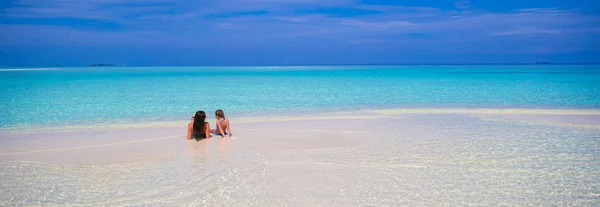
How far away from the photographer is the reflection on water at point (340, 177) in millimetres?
4855

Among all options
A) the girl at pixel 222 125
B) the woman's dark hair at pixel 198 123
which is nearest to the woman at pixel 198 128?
the woman's dark hair at pixel 198 123

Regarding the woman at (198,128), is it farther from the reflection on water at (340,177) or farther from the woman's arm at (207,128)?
the reflection on water at (340,177)

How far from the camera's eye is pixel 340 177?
18.6 ft

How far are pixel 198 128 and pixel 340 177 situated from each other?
12.3ft

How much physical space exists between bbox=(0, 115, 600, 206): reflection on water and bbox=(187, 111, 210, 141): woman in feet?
1.55

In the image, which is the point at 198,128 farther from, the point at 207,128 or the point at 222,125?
the point at 222,125

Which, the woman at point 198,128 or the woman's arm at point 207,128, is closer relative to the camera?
the woman at point 198,128

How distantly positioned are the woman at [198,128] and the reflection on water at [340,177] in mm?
473

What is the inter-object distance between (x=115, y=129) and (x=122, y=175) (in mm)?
4889

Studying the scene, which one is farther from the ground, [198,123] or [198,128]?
[198,123]

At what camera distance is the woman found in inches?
331

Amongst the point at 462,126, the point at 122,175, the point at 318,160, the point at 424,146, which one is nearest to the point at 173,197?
the point at 122,175

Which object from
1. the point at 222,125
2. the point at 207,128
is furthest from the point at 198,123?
the point at 222,125

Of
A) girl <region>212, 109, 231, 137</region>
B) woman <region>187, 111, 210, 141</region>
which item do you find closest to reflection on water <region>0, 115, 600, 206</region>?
woman <region>187, 111, 210, 141</region>
